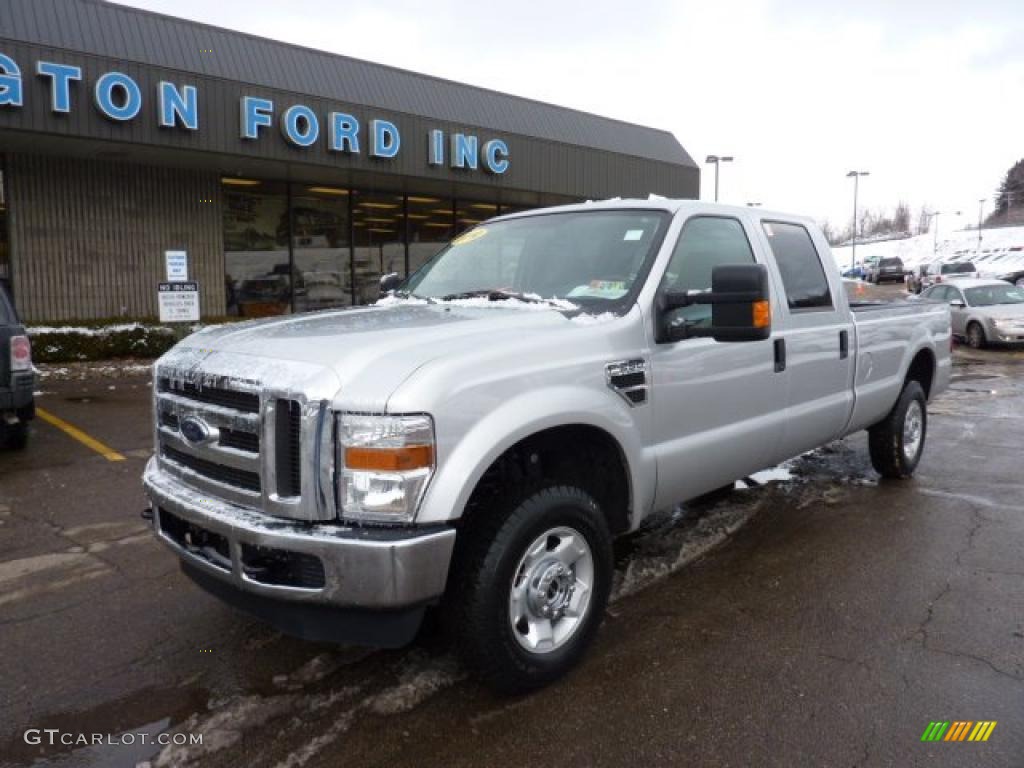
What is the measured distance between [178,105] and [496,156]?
7.11 meters

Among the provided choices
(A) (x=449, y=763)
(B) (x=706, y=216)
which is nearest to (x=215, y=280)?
(B) (x=706, y=216)

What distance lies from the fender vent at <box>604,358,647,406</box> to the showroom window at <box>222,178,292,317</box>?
50.2 ft

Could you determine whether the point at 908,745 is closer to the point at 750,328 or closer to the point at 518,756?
the point at 518,756

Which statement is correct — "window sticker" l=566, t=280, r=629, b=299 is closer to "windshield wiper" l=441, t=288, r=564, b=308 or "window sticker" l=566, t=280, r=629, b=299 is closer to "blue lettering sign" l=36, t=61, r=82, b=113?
"windshield wiper" l=441, t=288, r=564, b=308

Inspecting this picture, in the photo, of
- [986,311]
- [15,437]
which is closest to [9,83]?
[15,437]

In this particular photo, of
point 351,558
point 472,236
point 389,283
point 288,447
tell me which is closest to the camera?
point 351,558

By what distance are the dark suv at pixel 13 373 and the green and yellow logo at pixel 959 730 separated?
713 centimetres

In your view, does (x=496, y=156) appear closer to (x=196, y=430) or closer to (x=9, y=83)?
(x=9, y=83)

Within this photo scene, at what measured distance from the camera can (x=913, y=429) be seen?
6328mm

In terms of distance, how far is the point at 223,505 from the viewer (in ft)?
9.45

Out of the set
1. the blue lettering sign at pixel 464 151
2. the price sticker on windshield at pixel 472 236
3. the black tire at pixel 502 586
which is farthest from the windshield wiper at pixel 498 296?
the blue lettering sign at pixel 464 151

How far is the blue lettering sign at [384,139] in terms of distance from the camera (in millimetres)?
15719

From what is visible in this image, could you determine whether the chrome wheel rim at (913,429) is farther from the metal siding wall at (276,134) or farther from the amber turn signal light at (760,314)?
the metal siding wall at (276,134)

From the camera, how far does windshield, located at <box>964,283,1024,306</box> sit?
16955 mm
